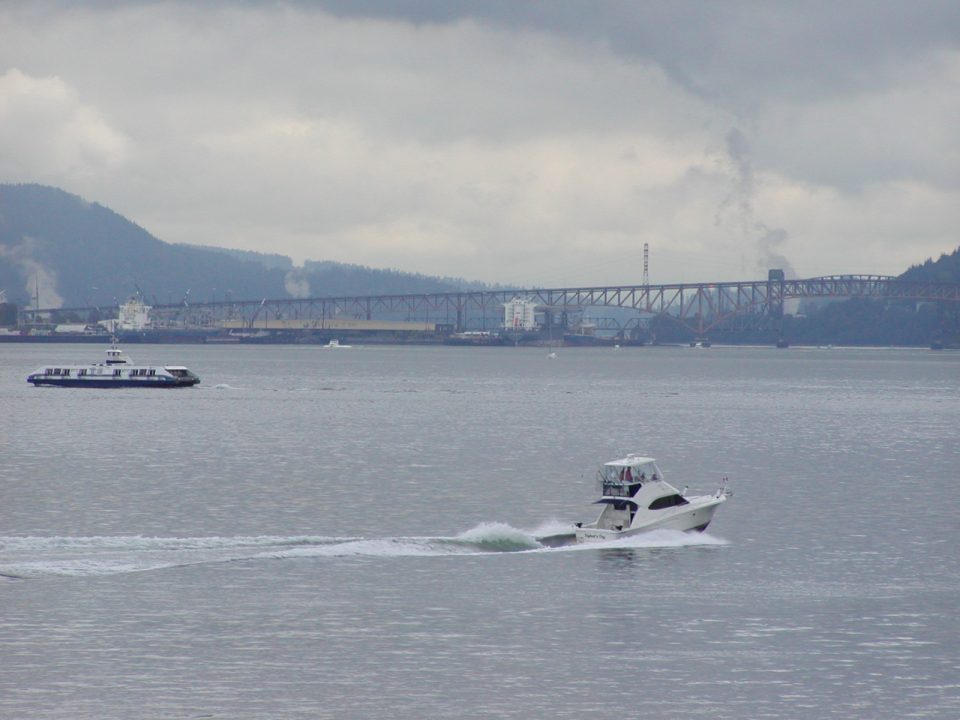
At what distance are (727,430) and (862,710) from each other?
3317 inches

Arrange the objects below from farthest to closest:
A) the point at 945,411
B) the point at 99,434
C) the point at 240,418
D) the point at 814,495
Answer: the point at 945,411 → the point at 240,418 → the point at 99,434 → the point at 814,495

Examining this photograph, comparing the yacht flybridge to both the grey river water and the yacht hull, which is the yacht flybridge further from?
the grey river water

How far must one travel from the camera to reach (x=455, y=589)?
4294 centimetres

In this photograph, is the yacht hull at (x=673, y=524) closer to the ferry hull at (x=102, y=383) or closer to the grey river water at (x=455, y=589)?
the grey river water at (x=455, y=589)

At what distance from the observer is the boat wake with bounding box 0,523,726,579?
150 feet

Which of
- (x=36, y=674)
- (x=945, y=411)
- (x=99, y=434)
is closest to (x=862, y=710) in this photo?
(x=36, y=674)

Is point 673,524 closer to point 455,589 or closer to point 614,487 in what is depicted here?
point 614,487

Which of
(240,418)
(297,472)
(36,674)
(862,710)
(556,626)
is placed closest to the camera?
(862,710)

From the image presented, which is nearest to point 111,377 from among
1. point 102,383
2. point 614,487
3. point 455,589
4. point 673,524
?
point 102,383

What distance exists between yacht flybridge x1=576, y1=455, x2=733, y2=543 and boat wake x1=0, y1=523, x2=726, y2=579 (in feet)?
1.51

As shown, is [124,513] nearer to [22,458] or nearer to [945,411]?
[22,458]

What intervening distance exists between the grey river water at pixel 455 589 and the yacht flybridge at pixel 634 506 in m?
1.07

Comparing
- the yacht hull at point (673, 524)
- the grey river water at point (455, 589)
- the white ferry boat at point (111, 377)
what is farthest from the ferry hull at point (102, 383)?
the yacht hull at point (673, 524)

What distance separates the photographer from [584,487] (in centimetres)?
7000
